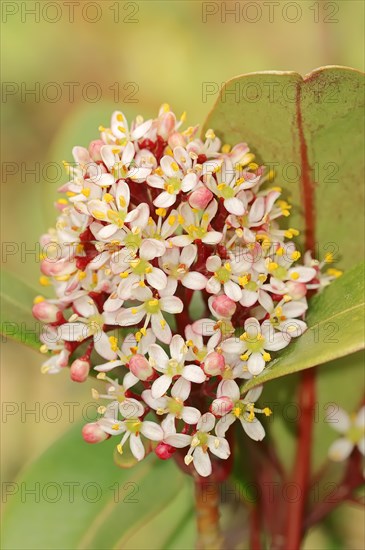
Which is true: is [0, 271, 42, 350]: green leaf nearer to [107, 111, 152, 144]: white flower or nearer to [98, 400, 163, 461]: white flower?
[98, 400, 163, 461]: white flower

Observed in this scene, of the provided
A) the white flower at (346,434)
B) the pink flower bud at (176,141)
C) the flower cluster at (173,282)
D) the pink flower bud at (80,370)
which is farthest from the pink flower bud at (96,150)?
the white flower at (346,434)

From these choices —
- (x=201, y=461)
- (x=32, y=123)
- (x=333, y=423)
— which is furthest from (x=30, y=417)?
(x=201, y=461)

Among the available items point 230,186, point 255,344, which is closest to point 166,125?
point 230,186

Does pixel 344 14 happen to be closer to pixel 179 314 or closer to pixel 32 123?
pixel 32 123

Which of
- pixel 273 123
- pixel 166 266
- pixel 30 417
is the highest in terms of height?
pixel 273 123

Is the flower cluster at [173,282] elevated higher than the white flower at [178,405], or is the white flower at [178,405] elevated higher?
the flower cluster at [173,282]

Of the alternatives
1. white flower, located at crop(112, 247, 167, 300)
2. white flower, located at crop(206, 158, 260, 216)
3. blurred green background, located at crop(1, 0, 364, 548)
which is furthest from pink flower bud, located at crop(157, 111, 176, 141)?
blurred green background, located at crop(1, 0, 364, 548)

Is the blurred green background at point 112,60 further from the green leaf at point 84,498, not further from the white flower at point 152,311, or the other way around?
the white flower at point 152,311
